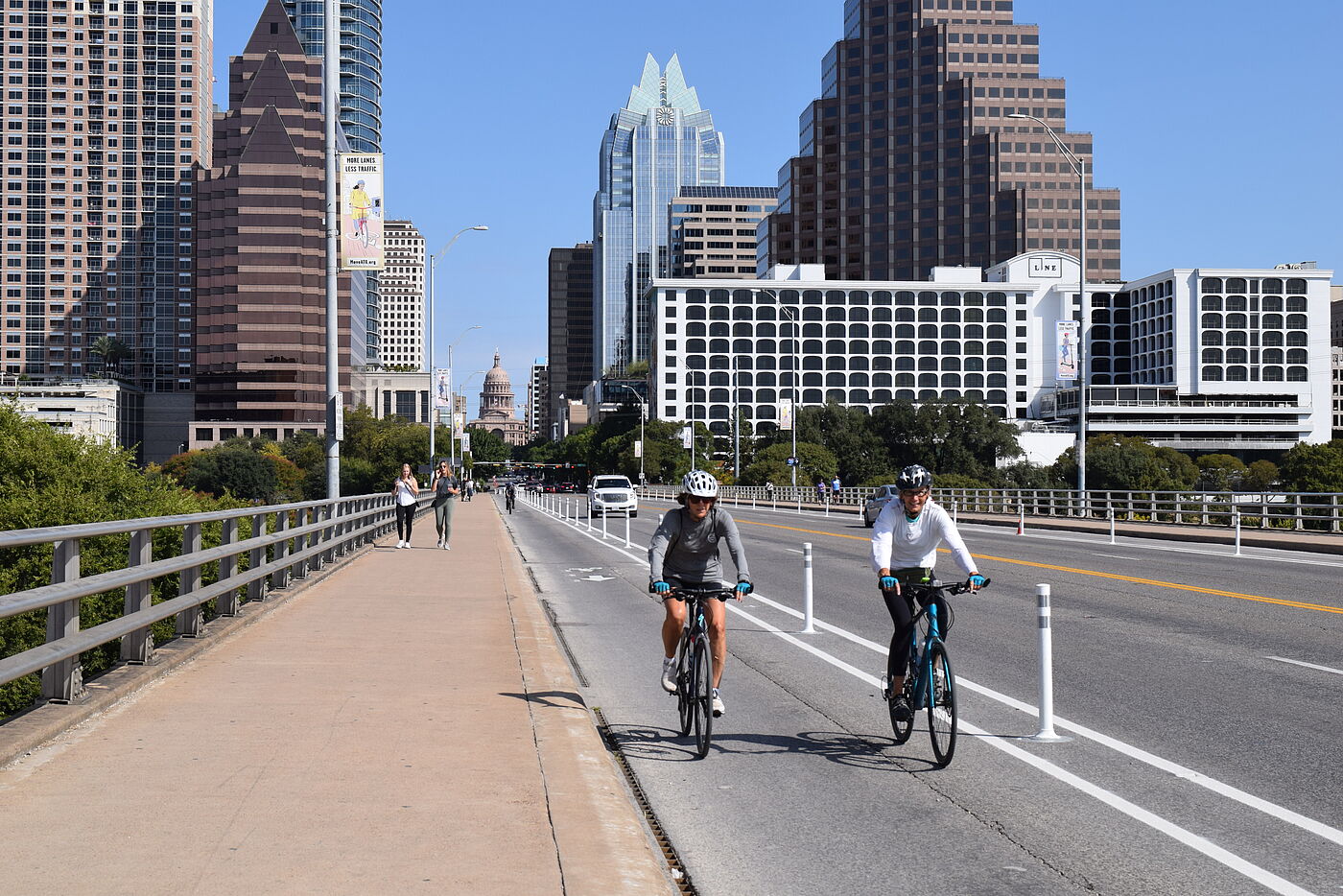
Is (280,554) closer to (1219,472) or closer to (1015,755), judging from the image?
(1015,755)

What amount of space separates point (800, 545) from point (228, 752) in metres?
25.4

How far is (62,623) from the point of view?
7.61 metres

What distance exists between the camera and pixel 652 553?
27.0ft

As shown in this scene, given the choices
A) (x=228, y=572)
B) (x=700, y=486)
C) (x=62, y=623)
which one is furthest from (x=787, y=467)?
(x=62, y=623)

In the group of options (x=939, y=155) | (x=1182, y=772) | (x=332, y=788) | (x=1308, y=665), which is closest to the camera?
(x=332, y=788)

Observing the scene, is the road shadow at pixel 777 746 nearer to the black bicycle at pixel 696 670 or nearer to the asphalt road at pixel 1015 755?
the asphalt road at pixel 1015 755

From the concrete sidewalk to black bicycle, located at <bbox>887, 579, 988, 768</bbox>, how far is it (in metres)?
1.95

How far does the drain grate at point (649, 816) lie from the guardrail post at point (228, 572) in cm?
523

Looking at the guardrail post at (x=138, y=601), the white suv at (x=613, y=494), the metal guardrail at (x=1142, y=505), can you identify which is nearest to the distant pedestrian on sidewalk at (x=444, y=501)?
the metal guardrail at (x=1142, y=505)

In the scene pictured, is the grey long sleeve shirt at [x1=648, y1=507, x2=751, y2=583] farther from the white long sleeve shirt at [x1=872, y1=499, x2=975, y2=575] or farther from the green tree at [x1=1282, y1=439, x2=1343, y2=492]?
the green tree at [x1=1282, y1=439, x2=1343, y2=492]

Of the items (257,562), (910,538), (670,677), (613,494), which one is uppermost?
(910,538)

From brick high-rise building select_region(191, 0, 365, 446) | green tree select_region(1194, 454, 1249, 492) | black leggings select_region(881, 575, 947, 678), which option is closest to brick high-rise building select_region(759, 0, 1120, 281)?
green tree select_region(1194, 454, 1249, 492)

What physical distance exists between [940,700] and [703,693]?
1440 millimetres

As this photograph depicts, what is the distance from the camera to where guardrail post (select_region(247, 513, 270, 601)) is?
1488 centimetres
